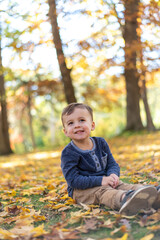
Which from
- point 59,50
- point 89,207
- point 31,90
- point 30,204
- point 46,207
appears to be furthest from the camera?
point 31,90

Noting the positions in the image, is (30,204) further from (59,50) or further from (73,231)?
(59,50)

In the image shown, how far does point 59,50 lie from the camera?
8.03m

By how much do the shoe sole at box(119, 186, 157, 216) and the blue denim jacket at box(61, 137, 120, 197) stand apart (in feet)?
1.63

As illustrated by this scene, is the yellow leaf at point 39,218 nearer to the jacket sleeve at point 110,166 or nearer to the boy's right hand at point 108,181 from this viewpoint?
the boy's right hand at point 108,181

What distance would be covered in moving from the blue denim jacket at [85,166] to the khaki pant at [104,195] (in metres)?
0.07

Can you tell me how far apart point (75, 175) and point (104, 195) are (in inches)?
13.9

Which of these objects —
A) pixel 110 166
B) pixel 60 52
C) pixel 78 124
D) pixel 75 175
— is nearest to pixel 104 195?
pixel 75 175

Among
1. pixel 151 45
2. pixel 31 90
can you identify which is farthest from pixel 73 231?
pixel 31 90

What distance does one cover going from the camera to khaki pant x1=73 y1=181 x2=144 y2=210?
2463 mm

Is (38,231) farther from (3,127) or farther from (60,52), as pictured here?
(3,127)

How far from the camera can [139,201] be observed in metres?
2.23

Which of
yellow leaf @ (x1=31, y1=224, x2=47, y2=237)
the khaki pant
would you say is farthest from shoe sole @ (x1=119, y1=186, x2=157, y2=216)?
yellow leaf @ (x1=31, y1=224, x2=47, y2=237)

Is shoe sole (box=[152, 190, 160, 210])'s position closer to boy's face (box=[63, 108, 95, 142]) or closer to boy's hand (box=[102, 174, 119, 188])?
boy's hand (box=[102, 174, 119, 188])

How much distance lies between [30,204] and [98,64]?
1014cm
